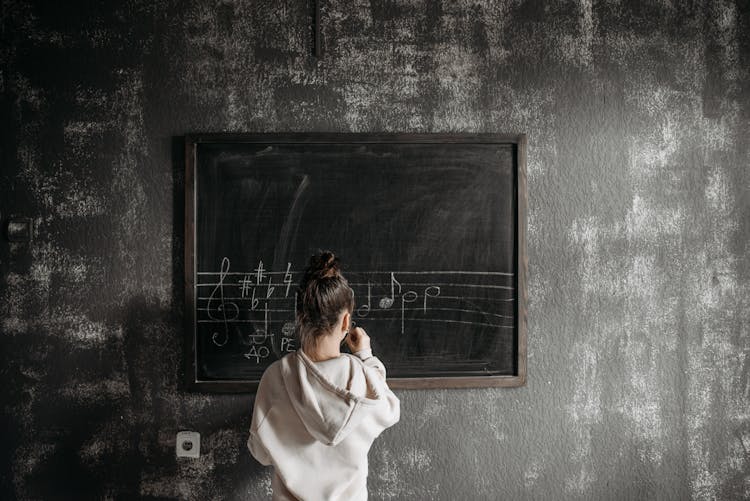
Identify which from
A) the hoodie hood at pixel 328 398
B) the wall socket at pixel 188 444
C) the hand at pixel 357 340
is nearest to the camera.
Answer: the hoodie hood at pixel 328 398

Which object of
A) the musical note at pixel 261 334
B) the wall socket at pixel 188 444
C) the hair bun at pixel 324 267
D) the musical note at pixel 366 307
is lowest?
the wall socket at pixel 188 444

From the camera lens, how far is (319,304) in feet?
4.99

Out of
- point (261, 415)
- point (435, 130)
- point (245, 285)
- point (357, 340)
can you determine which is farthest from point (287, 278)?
point (435, 130)

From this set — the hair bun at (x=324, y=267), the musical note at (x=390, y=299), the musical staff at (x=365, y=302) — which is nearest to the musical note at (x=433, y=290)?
the musical staff at (x=365, y=302)

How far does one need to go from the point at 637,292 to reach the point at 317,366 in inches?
53.3

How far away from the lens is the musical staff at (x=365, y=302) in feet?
6.39

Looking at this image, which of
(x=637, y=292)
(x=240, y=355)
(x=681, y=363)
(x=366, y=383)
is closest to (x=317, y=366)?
(x=366, y=383)

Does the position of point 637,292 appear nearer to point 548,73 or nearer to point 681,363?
point 681,363

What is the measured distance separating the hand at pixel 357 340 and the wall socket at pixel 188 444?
71 cm

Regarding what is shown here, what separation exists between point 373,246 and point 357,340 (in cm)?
38

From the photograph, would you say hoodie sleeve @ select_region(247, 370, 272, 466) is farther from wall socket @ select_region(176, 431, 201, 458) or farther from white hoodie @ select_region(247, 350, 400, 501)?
wall socket @ select_region(176, 431, 201, 458)

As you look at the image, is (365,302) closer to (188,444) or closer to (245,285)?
(245,285)

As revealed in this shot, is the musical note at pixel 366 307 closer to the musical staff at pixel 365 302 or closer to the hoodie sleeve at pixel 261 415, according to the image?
the musical staff at pixel 365 302

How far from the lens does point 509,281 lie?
6.61 feet
